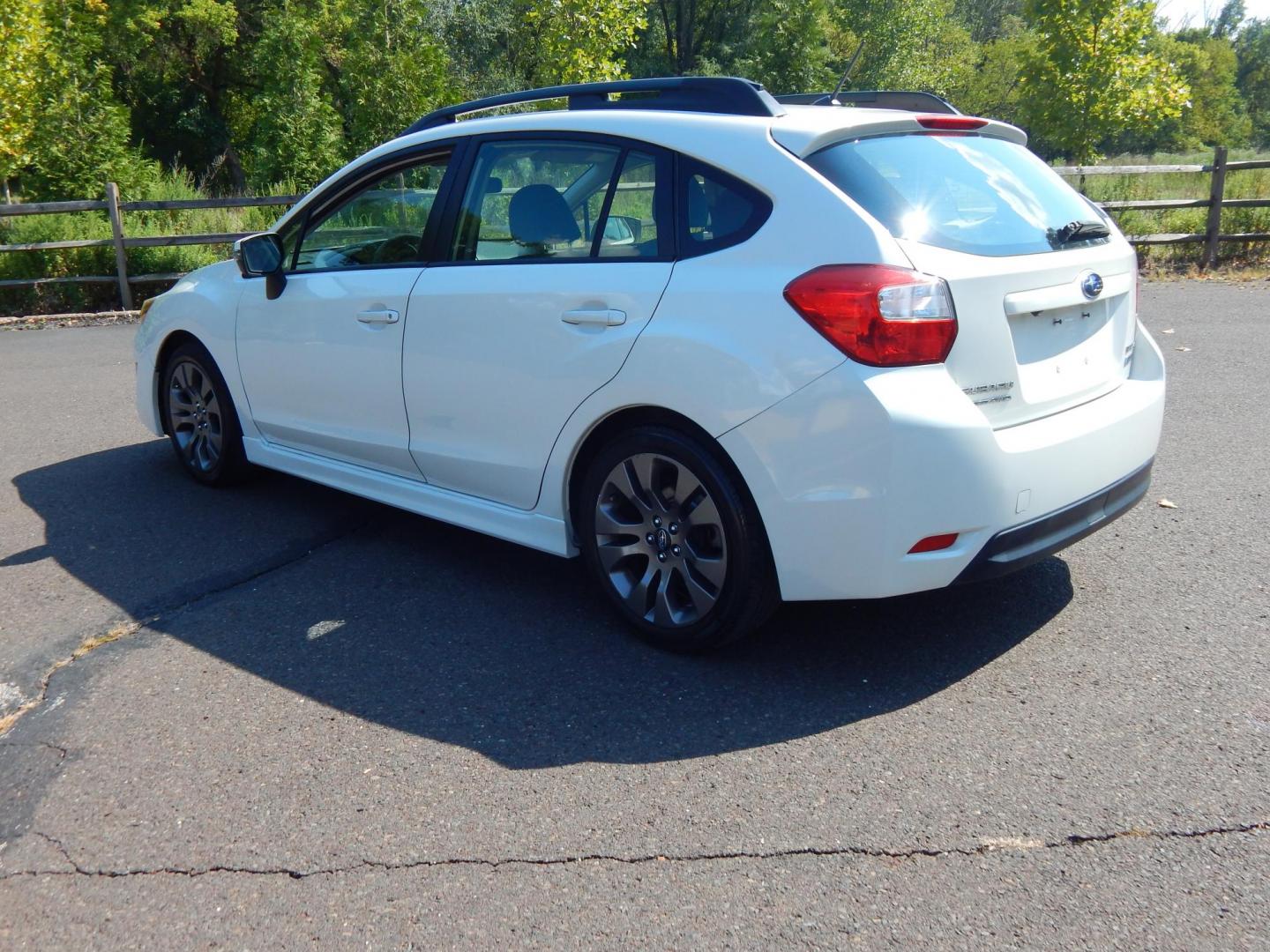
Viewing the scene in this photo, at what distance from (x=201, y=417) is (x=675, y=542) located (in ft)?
10.8

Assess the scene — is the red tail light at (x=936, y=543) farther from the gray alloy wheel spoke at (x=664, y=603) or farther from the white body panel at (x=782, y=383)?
the gray alloy wheel spoke at (x=664, y=603)

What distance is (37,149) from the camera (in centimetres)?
2414

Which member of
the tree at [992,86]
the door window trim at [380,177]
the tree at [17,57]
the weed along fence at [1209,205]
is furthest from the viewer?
the tree at [992,86]

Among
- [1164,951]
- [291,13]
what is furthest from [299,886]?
[291,13]

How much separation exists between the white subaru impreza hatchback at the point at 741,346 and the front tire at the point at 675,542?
0.01 metres

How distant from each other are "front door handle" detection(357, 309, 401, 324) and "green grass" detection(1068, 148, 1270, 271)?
508 inches

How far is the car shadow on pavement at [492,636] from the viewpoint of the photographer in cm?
347

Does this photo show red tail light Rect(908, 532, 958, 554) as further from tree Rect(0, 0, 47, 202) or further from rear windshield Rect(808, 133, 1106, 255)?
tree Rect(0, 0, 47, 202)

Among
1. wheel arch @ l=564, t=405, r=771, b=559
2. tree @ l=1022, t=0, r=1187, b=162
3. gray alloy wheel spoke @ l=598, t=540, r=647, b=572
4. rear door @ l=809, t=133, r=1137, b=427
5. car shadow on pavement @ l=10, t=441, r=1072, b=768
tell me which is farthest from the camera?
tree @ l=1022, t=0, r=1187, b=162

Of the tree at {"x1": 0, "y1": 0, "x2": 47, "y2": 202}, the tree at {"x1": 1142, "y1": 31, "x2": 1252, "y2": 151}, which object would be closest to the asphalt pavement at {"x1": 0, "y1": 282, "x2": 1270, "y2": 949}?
the tree at {"x1": 0, "y1": 0, "x2": 47, "y2": 202}

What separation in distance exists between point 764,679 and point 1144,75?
78.1ft

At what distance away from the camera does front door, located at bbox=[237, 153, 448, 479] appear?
4.65m

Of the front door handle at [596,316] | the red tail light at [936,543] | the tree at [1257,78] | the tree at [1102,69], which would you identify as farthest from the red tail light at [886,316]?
the tree at [1257,78]

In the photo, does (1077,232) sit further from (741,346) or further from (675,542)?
(675,542)
